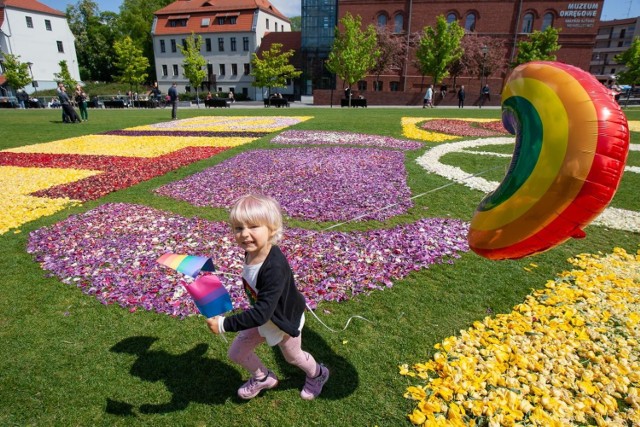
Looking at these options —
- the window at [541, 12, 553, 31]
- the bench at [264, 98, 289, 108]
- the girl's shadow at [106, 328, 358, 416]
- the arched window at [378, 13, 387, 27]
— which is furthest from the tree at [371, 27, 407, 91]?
the girl's shadow at [106, 328, 358, 416]

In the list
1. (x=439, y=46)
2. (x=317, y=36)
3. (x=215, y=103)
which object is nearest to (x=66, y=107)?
(x=215, y=103)

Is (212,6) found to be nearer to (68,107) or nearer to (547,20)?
(68,107)

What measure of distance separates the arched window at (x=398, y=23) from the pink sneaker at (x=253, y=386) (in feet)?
186

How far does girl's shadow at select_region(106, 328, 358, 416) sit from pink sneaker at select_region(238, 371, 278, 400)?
0.42 ft

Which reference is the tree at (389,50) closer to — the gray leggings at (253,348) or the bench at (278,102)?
the bench at (278,102)

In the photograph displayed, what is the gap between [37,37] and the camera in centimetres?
6000

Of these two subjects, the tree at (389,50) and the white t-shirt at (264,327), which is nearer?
the white t-shirt at (264,327)

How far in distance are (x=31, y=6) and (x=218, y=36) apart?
29375mm

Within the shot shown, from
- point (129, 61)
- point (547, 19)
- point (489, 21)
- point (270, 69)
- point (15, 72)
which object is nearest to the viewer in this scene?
point (15, 72)

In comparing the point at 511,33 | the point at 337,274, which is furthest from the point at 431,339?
the point at 511,33

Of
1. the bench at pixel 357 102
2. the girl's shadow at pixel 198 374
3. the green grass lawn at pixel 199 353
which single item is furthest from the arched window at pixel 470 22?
the girl's shadow at pixel 198 374

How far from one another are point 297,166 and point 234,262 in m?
6.10

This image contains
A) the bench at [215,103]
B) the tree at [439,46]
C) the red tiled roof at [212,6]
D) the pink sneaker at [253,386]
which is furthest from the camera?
the red tiled roof at [212,6]

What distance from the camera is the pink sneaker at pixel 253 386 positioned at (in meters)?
3.25
